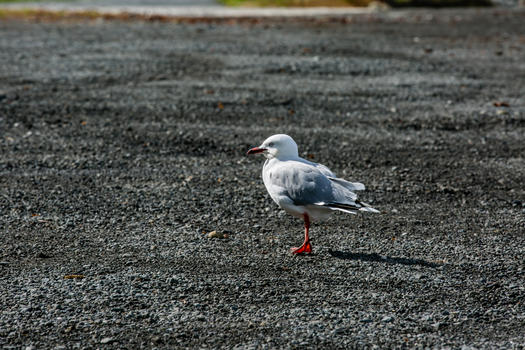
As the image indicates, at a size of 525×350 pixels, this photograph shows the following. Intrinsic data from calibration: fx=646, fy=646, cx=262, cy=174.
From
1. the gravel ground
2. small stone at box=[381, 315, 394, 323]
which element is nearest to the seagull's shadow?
the gravel ground

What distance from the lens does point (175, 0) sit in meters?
28.4

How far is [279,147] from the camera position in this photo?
561 centimetres

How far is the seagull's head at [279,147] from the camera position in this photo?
5578 millimetres

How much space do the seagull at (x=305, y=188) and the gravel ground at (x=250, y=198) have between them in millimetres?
406

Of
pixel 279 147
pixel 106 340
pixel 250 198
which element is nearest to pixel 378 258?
pixel 279 147

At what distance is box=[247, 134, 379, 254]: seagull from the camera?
5141 mm

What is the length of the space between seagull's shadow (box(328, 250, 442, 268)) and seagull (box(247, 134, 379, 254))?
254 millimetres

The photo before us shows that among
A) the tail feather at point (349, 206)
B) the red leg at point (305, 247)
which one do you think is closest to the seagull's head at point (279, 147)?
the red leg at point (305, 247)

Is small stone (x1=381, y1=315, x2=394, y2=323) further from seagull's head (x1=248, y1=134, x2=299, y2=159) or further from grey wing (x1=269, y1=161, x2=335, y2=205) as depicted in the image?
seagull's head (x1=248, y1=134, x2=299, y2=159)

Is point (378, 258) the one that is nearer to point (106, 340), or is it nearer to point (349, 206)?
point (349, 206)

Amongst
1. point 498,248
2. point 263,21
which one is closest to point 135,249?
point 498,248

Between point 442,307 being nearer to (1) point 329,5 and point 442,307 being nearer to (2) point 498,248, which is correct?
(2) point 498,248

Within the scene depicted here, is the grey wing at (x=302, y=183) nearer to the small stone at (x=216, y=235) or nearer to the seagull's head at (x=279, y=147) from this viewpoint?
the seagull's head at (x=279, y=147)

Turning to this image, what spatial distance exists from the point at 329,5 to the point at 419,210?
1891 cm
